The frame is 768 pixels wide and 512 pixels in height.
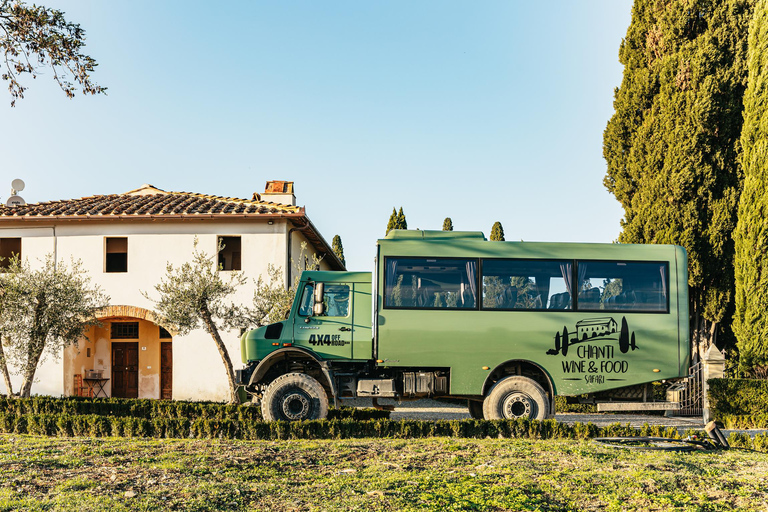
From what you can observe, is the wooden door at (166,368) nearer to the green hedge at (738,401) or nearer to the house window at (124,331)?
the house window at (124,331)

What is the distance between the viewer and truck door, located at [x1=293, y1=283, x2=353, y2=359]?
11.3 meters

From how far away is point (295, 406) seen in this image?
432 inches

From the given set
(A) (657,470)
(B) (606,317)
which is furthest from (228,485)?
(B) (606,317)

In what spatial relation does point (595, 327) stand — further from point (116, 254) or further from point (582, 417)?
point (116, 254)

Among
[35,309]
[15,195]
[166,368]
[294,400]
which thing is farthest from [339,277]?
[15,195]

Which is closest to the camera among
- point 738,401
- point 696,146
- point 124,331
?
point 738,401

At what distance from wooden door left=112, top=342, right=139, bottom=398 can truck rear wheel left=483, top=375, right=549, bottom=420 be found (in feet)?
49.6

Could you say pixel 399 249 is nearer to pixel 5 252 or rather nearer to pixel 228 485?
pixel 228 485

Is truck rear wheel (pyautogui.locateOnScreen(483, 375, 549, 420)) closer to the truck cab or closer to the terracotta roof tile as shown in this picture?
the truck cab

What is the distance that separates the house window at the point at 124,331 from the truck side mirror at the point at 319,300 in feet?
44.3

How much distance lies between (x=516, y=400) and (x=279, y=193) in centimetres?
1439

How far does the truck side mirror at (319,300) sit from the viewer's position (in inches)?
432

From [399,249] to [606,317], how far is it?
11.9 feet

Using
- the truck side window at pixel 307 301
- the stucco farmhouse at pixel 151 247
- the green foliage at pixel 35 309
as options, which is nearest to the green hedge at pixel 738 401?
the truck side window at pixel 307 301
